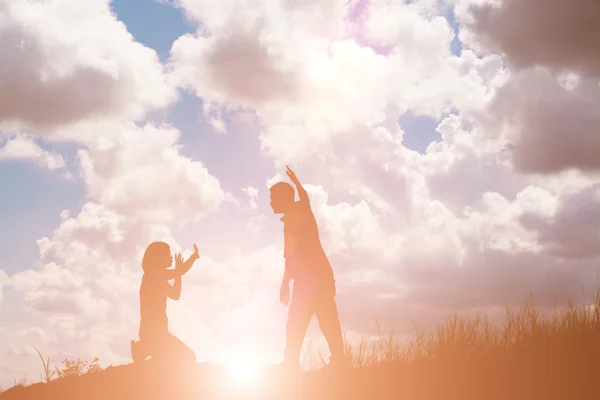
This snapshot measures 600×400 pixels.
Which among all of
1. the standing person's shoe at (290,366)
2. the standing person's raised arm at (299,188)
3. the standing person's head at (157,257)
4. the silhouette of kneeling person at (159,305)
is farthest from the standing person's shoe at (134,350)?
the standing person's raised arm at (299,188)

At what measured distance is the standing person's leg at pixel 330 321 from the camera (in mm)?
9148

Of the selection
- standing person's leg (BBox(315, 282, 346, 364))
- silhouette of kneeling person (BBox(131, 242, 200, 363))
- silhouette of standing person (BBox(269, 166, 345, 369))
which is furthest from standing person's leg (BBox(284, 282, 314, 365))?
silhouette of kneeling person (BBox(131, 242, 200, 363))

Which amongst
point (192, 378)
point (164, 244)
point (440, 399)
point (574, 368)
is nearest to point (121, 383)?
point (192, 378)

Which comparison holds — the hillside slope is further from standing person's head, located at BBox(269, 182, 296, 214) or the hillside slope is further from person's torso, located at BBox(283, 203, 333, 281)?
standing person's head, located at BBox(269, 182, 296, 214)

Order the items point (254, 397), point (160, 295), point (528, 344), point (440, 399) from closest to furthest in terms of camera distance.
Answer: point (440, 399) → point (254, 397) → point (528, 344) → point (160, 295)

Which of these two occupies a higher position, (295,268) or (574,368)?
(295,268)

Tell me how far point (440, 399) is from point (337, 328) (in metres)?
1.88

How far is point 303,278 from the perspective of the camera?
916 cm

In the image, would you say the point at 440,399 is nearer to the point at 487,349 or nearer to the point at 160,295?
the point at 487,349

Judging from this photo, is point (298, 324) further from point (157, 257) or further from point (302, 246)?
point (157, 257)

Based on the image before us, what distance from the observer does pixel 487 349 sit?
9844mm

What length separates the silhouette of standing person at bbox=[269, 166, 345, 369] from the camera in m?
9.12

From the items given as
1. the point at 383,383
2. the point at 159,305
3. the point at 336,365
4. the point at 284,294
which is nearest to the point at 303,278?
the point at 284,294

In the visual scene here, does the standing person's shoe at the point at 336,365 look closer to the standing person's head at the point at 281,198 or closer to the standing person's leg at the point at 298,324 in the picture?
the standing person's leg at the point at 298,324
